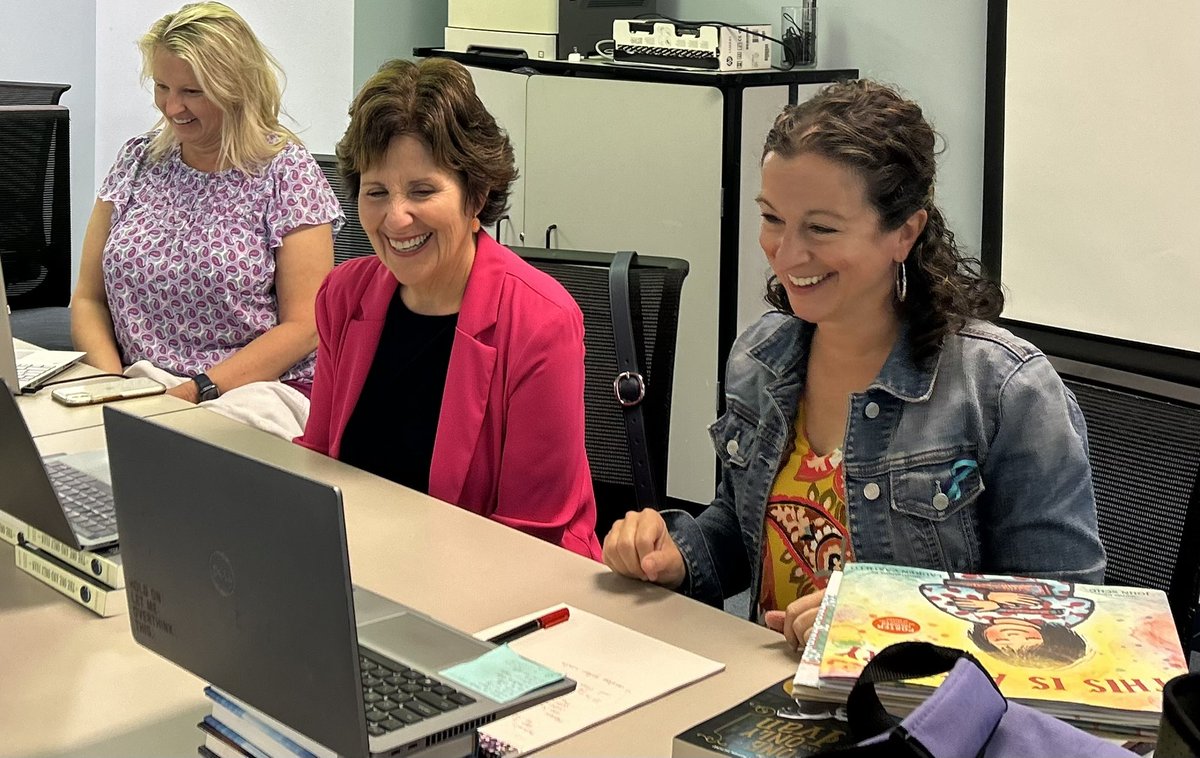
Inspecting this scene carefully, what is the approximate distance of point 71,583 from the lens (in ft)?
5.02

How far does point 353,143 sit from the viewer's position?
2.02m

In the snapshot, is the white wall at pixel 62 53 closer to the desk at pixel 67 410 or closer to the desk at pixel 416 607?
the desk at pixel 67 410

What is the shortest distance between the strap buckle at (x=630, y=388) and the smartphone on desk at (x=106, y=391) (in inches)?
32.9

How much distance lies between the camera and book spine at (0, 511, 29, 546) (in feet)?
5.47

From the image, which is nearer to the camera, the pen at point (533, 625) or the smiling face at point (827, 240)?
the pen at point (533, 625)

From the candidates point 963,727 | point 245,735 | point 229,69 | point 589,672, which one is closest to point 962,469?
point 589,672

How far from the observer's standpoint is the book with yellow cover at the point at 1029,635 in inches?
42.4

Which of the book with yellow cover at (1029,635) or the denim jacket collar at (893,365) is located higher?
the denim jacket collar at (893,365)

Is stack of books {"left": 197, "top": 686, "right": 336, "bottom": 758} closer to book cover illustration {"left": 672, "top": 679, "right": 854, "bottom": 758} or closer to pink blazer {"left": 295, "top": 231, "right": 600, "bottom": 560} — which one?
book cover illustration {"left": 672, "top": 679, "right": 854, "bottom": 758}

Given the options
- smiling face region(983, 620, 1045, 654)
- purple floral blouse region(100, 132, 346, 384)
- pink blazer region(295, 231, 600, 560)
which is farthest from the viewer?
purple floral blouse region(100, 132, 346, 384)

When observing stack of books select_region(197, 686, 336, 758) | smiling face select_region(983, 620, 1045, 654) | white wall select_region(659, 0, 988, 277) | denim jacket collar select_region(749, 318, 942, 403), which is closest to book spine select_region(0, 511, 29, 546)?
stack of books select_region(197, 686, 336, 758)

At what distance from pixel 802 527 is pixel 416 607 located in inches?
18.6

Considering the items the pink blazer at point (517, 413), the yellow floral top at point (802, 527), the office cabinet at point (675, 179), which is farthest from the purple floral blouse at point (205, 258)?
the yellow floral top at point (802, 527)

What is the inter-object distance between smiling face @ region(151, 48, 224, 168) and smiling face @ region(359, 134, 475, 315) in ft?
2.71
